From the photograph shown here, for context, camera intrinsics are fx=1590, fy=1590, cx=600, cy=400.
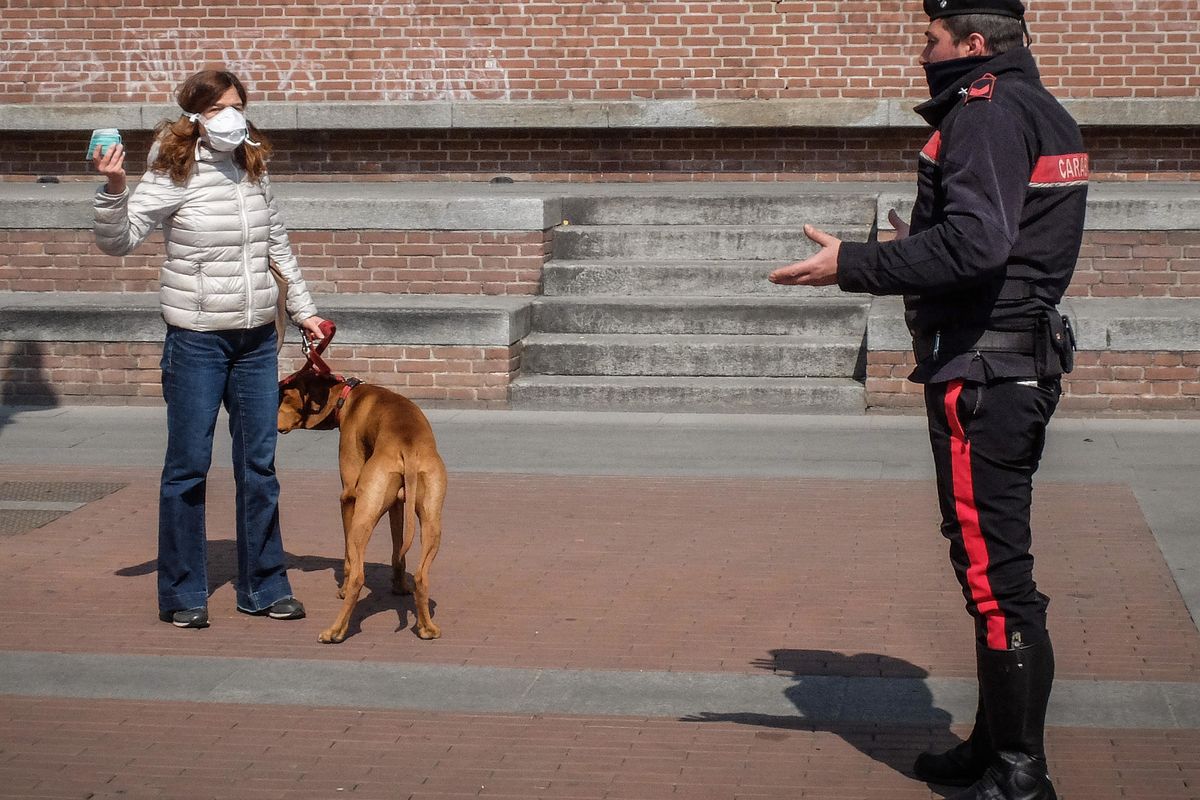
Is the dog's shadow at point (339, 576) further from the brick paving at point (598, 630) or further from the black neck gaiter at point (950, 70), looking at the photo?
the black neck gaiter at point (950, 70)

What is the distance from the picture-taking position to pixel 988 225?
12.8ft

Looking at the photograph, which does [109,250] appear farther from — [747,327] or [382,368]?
[747,327]

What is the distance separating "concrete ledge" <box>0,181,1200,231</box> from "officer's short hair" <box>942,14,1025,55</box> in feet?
23.7

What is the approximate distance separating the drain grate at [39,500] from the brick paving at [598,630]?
0.39ft

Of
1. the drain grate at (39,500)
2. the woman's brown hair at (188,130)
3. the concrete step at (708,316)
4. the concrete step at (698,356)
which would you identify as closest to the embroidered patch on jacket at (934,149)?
the woman's brown hair at (188,130)

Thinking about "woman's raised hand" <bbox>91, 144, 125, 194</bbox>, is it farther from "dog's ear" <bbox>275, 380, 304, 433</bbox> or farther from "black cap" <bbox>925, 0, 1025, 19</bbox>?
"black cap" <bbox>925, 0, 1025, 19</bbox>

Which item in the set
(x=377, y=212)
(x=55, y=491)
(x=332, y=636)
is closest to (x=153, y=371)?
(x=377, y=212)

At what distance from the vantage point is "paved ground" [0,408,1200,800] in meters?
4.80

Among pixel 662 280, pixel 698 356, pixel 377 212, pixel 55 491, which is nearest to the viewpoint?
pixel 55 491

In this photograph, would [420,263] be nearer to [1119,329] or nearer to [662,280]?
[662,280]

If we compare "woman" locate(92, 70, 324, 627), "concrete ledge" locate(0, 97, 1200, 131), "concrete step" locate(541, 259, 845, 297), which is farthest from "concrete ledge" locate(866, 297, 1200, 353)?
"woman" locate(92, 70, 324, 627)

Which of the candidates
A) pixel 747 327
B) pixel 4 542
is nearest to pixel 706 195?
pixel 747 327

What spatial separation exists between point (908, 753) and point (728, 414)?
6.10 m

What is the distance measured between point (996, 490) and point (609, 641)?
2.26m
